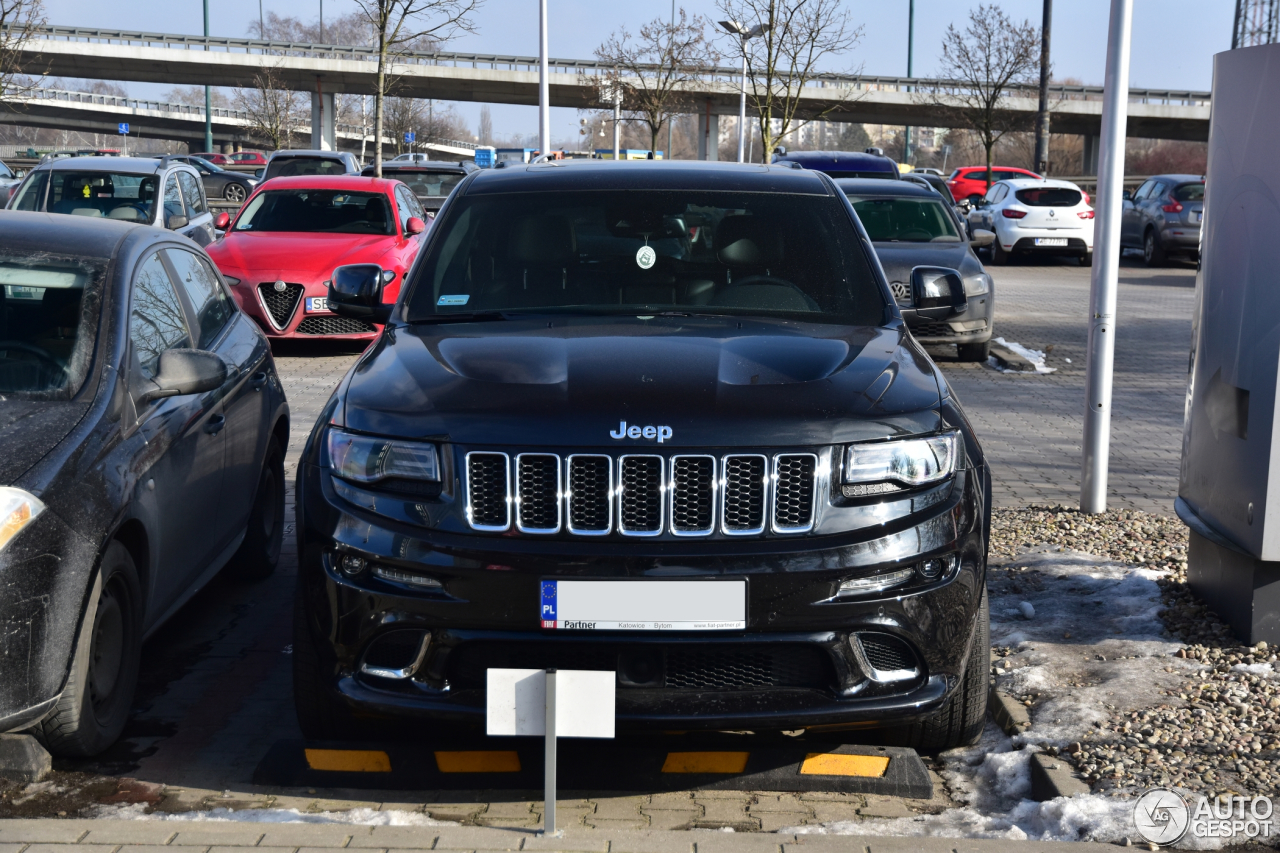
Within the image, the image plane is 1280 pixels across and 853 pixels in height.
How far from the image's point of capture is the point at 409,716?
11.7 ft

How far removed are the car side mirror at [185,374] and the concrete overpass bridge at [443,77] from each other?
65.3 metres

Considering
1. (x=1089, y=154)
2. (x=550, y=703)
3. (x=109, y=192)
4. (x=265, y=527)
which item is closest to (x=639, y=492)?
(x=550, y=703)

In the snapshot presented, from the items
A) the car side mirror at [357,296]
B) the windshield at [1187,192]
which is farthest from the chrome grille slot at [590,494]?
the windshield at [1187,192]

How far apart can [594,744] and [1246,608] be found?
2335 mm

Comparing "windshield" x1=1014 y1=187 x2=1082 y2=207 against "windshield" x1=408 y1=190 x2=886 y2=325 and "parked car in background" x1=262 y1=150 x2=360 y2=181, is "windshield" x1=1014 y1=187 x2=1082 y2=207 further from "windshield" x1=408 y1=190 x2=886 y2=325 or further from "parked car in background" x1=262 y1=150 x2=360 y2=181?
"windshield" x1=408 y1=190 x2=886 y2=325

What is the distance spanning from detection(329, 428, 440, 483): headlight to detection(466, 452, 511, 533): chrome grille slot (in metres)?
0.10

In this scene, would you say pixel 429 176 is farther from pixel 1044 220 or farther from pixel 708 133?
pixel 708 133

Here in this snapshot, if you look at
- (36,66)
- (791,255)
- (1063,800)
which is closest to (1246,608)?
(1063,800)

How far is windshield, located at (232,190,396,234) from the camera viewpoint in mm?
14266

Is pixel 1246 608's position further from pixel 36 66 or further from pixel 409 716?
pixel 36 66

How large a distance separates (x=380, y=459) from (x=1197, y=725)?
254cm

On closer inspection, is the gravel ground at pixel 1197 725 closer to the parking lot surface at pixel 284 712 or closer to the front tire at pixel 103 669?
the parking lot surface at pixel 284 712

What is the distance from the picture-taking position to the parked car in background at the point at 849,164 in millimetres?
18062

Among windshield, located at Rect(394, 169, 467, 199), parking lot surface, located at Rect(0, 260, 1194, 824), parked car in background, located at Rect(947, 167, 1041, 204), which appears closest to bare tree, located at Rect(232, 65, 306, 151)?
parked car in background, located at Rect(947, 167, 1041, 204)
